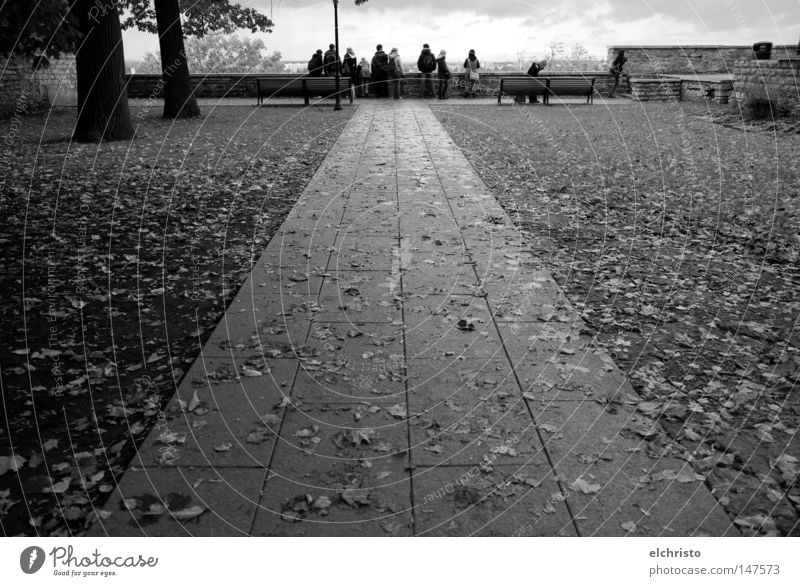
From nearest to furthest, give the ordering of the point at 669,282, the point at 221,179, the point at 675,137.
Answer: the point at 669,282 < the point at 221,179 < the point at 675,137

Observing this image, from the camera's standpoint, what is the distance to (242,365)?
15.3ft

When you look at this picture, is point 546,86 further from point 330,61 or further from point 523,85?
point 330,61

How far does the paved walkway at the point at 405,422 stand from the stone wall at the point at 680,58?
94.6ft

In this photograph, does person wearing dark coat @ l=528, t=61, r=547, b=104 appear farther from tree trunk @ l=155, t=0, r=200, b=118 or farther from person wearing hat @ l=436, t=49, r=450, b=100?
tree trunk @ l=155, t=0, r=200, b=118

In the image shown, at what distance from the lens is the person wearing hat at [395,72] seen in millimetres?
28141

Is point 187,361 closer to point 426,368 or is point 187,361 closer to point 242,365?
point 242,365

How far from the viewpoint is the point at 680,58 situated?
3278cm

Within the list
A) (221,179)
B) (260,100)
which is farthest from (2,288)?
(260,100)

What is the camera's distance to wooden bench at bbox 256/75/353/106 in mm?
24469

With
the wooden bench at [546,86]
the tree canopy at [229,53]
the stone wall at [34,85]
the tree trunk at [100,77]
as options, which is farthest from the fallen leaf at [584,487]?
the tree canopy at [229,53]

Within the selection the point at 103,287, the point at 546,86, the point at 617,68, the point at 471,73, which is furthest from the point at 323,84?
the point at 103,287

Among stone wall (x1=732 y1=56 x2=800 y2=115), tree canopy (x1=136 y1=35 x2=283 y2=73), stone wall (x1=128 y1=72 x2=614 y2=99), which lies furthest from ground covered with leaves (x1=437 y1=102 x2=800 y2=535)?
tree canopy (x1=136 y1=35 x2=283 y2=73)

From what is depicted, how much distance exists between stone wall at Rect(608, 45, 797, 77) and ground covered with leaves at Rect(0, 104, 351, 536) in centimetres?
2331

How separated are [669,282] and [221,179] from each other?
25.5 ft
